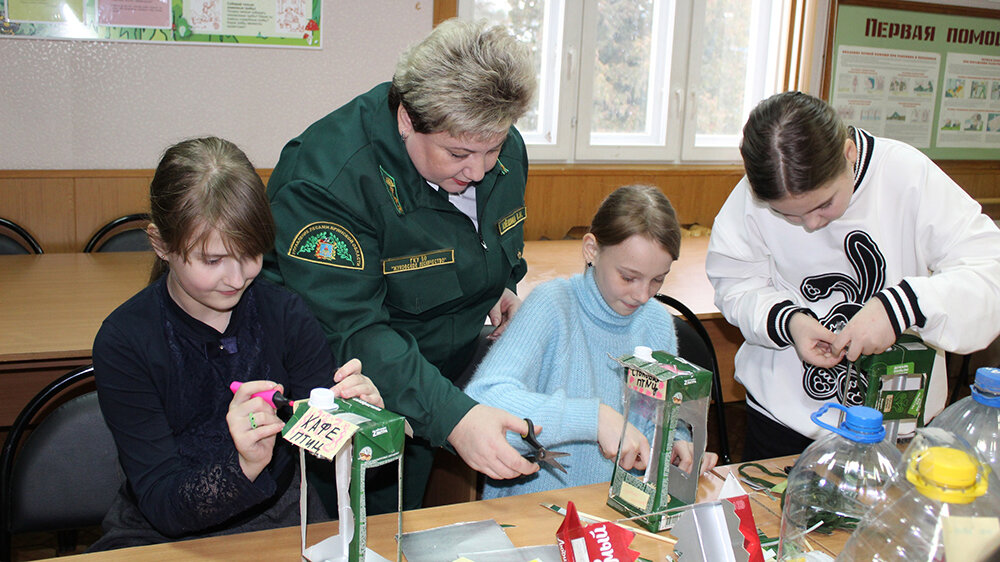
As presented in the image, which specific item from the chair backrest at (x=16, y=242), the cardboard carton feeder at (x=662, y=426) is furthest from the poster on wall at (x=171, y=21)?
the cardboard carton feeder at (x=662, y=426)

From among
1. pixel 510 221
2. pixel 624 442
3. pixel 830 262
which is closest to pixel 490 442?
Result: pixel 624 442

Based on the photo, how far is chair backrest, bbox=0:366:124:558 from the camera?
4.09 feet

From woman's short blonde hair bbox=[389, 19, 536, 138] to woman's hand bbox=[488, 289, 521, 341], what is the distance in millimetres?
610

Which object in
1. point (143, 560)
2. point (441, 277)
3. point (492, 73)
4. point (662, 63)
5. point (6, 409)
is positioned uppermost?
point (662, 63)

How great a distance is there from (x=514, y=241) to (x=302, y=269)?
0.47 metres

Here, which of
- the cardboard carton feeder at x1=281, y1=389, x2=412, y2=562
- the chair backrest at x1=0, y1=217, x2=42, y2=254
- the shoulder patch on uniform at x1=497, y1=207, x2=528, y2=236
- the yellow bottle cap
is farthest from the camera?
the chair backrest at x1=0, y1=217, x2=42, y2=254

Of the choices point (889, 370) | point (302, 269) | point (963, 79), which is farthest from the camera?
point (963, 79)

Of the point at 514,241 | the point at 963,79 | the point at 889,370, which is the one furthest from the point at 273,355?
the point at 963,79

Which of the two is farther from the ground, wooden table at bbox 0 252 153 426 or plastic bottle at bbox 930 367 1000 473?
plastic bottle at bbox 930 367 1000 473

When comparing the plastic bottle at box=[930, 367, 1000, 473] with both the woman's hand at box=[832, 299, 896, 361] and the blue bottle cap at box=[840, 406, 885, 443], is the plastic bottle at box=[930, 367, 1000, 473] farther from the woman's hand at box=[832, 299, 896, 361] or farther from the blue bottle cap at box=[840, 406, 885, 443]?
the blue bottle cap at box=[840, 406, 885, 443]

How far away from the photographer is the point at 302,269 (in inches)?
51.9

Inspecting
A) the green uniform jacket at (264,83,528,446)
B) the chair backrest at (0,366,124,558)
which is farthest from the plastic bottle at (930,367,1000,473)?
the chair backrest at (0,366,124,558)

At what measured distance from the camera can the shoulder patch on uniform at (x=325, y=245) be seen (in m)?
1.30

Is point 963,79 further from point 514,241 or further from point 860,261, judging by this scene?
point 514,241
